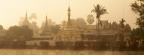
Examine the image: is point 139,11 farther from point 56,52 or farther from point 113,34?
point 113,34

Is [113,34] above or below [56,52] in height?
above

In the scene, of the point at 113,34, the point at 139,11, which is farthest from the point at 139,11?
the point at 113,34

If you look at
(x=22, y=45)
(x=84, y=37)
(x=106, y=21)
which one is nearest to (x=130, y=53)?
(x=22, y=45)

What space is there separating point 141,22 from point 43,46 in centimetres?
1270

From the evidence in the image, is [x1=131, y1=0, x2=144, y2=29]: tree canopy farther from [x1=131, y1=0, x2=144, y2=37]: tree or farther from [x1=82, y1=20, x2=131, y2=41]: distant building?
[x1=82, y1=20, x2=131, y2=41]: distant building

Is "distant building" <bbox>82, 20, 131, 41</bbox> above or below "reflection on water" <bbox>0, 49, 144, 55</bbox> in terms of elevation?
above

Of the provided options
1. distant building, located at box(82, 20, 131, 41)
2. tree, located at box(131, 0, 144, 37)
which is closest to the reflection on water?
tree, located at box(131, 0, 144, 37)

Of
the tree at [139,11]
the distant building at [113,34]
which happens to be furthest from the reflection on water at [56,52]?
the distant building at [113,34]

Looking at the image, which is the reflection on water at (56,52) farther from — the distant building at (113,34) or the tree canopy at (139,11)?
the distant building at (113,34)

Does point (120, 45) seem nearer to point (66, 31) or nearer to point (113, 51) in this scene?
point (113, 51)

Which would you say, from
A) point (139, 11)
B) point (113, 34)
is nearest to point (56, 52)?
point (139, 11)

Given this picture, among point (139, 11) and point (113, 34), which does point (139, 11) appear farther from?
point (113, 34)

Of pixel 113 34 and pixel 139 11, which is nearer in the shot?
pixel 139 11

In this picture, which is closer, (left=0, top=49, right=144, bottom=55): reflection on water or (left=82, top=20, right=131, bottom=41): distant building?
(left=0, top=49, right=144, bottom=55): reflection on water
